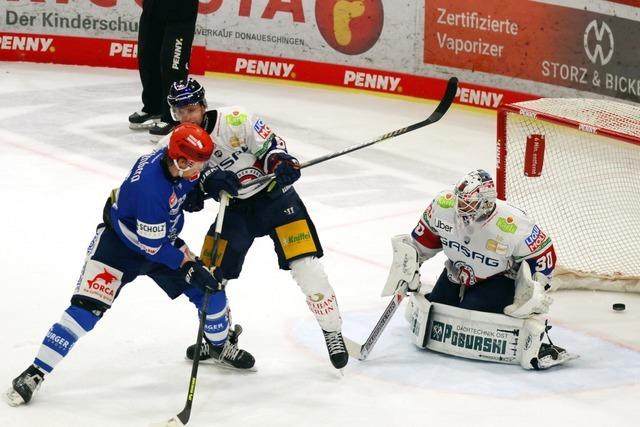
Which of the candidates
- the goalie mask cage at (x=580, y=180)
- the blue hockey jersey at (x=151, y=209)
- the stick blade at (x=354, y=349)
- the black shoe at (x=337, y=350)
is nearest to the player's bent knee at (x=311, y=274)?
the black shoe at (x=337, y=350)

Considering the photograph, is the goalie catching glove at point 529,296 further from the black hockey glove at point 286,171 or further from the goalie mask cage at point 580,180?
the black hockey glove at point 286,171

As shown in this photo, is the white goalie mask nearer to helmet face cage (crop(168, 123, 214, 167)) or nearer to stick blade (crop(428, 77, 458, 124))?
stick blade (crop(428, 77, 458, 124))

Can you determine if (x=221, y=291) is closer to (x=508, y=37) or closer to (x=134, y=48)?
(x=508, y=37)

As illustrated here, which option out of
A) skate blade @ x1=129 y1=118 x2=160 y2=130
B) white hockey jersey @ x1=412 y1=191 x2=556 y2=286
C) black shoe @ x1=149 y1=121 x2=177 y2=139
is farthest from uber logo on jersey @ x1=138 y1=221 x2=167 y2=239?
skate blade @ x1=129 y1=118 x2=160 y2=130

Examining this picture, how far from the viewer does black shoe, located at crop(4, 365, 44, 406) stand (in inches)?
169

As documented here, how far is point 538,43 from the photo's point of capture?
9070 mm

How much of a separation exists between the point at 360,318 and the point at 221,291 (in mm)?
1084

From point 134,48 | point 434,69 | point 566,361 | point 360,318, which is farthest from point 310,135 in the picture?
point 566,361

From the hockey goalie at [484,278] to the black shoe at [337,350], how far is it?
15.8 inches

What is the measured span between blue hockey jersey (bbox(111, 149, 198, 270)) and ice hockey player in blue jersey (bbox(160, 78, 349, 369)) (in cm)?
31

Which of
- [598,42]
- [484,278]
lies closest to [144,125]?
[598,42]

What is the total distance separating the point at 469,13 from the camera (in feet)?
30.5

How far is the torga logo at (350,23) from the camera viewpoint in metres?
9.75

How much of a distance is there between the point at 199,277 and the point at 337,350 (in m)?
0.75
